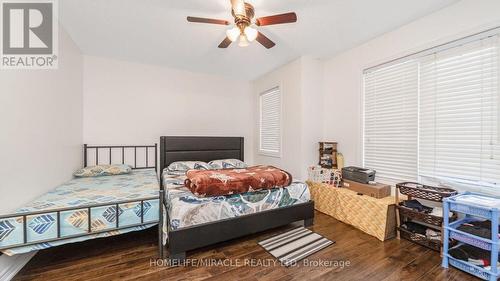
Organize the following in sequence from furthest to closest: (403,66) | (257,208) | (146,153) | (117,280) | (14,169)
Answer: (146,153)
(403,66)
(257,208)
(14,169)
(117,280)

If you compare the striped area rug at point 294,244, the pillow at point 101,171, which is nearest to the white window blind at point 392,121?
the striped area rug at point 294,244

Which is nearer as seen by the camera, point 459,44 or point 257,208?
point 459,44

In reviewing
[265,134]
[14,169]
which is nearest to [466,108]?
[265,134]

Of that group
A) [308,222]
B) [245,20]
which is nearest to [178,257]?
[308,222]

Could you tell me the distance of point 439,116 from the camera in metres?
2.29

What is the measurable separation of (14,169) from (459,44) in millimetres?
4481

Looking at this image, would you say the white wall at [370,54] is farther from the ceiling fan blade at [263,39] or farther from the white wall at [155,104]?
the white wall at [155,104]

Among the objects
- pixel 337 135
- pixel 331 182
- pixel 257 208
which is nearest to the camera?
pixel 257 208

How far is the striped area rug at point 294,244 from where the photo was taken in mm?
1999

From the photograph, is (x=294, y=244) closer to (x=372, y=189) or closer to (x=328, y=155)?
(x=372, y=189)

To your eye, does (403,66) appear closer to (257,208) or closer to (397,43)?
(397,43)

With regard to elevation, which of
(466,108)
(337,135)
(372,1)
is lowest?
(337,135)

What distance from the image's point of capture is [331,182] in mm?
3098

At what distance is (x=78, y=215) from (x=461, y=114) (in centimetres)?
380
